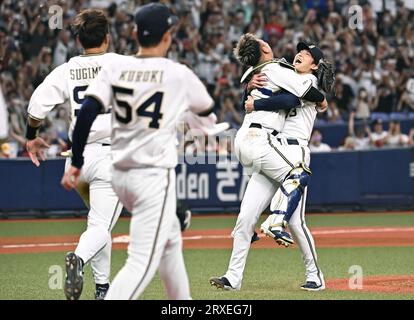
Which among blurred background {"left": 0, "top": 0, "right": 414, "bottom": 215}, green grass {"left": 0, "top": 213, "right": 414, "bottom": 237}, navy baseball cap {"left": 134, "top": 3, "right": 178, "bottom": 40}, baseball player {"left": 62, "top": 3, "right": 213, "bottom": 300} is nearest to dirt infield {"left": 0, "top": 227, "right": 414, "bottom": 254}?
green grass {"left": 0, "top": 213, "right": 414, "bottom": 237}

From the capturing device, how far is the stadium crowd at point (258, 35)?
2162 centimetres

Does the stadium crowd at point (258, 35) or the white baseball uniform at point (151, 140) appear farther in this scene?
the stadium crowd at point (258, 35)

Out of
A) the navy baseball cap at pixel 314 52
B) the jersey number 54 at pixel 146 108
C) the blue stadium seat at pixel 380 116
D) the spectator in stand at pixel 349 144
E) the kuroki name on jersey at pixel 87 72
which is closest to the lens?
the jersey number 54 at pixel 146 108

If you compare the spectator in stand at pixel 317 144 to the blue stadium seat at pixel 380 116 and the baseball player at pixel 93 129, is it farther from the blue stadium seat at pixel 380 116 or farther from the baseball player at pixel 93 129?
the baseball player at pixel 93 129

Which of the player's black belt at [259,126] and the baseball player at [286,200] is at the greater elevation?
the player's black belt at [259,126]

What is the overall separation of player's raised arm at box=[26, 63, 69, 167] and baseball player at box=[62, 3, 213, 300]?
Result: 2006 millimetres

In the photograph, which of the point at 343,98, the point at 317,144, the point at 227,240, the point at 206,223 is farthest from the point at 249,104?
the point at 343,98

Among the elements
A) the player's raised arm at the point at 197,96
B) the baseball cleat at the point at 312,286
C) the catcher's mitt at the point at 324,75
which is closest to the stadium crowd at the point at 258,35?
the catcher's mitt at the point at 324,75

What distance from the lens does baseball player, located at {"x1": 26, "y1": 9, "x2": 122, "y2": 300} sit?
823 centimetres

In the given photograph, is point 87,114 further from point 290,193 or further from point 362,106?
point 362,106

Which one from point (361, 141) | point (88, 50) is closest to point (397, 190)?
point (361, 141)

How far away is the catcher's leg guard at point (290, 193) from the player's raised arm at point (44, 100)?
90.2 inches

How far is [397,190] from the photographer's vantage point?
20281mm

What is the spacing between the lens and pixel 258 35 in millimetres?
24469
